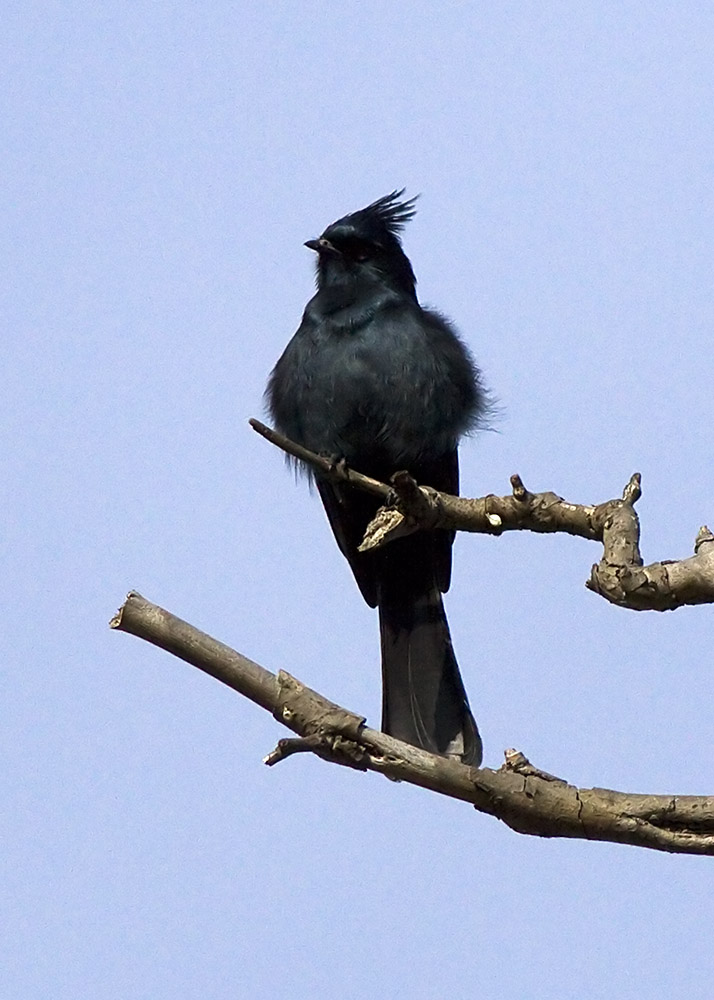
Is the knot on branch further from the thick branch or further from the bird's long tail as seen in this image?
the bird's long tail

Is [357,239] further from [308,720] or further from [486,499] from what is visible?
[308,720]

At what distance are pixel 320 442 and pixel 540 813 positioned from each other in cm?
293

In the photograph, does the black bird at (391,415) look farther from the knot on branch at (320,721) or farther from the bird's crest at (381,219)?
the knot on branch at (320,721)

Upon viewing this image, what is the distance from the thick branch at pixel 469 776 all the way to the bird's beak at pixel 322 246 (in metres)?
3.56

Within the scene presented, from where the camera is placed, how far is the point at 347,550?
7.07 m

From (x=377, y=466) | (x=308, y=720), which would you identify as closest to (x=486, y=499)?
(x=308, y=720)

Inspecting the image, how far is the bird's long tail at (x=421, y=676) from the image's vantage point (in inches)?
255

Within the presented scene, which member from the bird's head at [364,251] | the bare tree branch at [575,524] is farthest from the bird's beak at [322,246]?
the bare tree branch at [575,524]

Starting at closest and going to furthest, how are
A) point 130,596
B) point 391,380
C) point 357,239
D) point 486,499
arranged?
1. point 130,596
2. point 486,499
3. point 391,380
4. point 357,239

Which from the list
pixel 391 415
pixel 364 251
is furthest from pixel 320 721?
pixel 364 251

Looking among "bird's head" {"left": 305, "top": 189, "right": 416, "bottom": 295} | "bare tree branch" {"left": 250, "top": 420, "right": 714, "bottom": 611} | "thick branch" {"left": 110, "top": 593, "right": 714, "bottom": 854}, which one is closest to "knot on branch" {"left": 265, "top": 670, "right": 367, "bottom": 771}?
"thick branch" {"left": 110, "top": 593, "right": 714, "bottom": 854}

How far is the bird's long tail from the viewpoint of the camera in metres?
6.48

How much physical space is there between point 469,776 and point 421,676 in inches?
116

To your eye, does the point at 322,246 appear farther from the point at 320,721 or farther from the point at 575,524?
the point at 320,721
